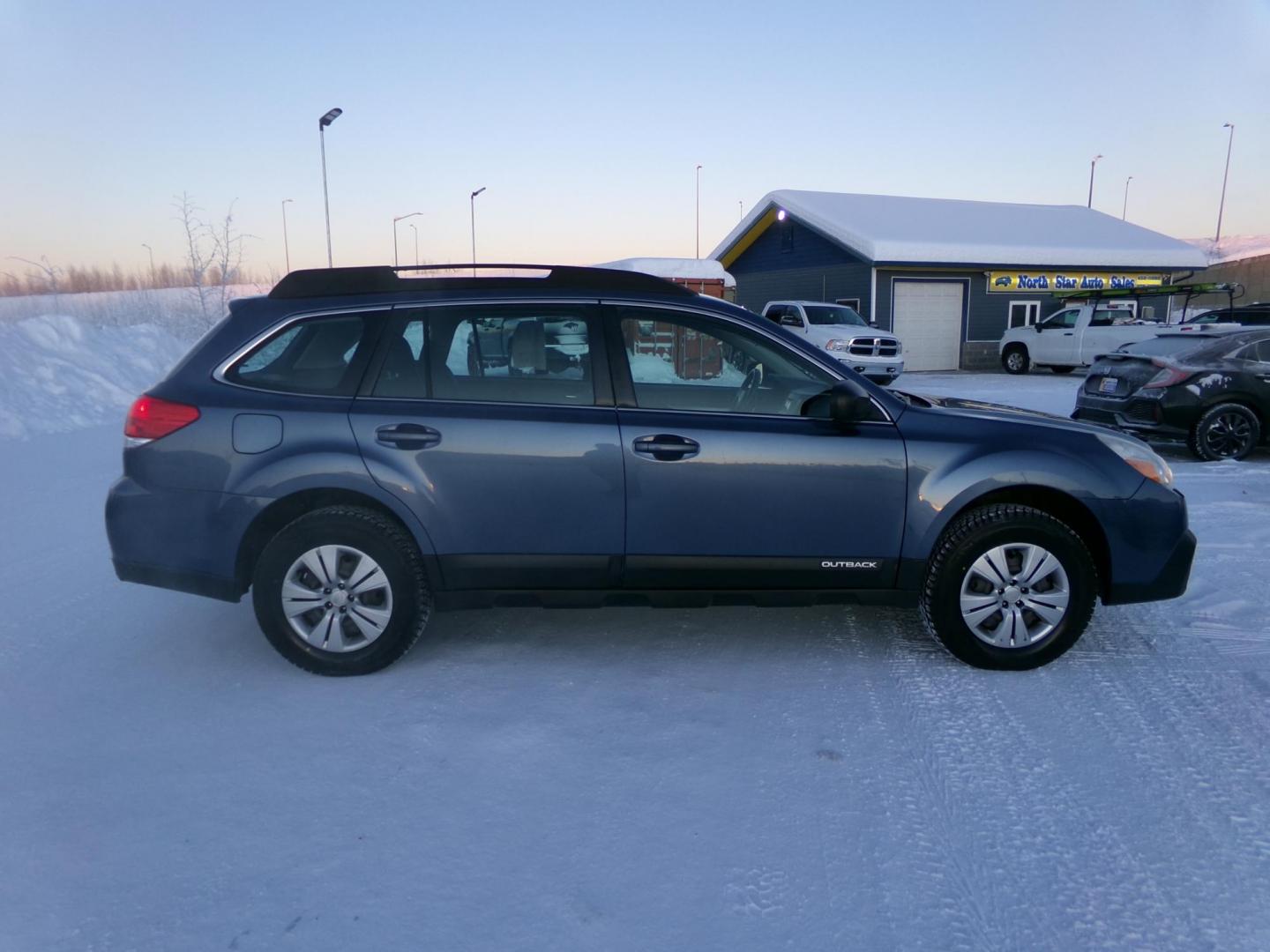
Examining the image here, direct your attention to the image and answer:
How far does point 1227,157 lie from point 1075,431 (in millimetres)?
80550

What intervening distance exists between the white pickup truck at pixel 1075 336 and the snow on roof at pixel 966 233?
3.33 metres

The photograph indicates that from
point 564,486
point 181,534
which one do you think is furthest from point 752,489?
point 181,534

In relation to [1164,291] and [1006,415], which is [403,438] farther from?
[1164,291]

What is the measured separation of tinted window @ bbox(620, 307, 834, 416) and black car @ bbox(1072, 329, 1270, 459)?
7.19 m

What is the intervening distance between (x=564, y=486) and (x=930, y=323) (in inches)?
939

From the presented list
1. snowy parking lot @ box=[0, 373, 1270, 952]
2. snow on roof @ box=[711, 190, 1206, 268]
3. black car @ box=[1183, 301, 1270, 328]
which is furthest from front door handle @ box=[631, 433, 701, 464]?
snow on roof @ box=[711, 190, 1206, 268]

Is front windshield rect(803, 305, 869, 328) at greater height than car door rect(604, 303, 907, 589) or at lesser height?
greater

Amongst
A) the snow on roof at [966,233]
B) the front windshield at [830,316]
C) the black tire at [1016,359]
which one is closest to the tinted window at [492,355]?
the front windshield at [830,316]

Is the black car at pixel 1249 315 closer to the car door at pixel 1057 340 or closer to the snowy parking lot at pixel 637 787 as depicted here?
the car door at pixel 1057 340

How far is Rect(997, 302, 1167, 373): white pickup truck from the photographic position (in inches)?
812

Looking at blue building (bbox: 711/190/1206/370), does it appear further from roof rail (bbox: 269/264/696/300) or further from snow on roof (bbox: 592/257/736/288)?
roof rail (bbox: 269/264/696/300)

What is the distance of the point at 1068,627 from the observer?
13.1 feet

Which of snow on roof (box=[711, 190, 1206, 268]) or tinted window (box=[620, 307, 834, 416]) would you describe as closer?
tinted window (box=[620, 307, 834, 416])

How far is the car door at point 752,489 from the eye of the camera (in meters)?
3.87
